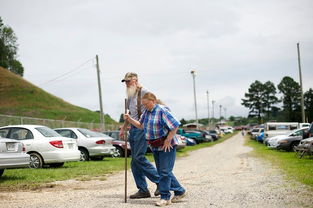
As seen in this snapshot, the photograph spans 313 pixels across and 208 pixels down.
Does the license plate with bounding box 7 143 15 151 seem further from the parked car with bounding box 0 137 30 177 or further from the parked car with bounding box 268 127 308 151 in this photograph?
the parked car with bounding box 268 127 308 151

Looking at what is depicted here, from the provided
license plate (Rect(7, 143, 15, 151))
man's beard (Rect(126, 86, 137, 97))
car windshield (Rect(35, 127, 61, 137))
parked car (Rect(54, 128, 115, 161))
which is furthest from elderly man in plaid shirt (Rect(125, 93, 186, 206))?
parked car (Rect(54, 128, 115, 161))

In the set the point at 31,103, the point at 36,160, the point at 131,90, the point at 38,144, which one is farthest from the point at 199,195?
the point at 31,103

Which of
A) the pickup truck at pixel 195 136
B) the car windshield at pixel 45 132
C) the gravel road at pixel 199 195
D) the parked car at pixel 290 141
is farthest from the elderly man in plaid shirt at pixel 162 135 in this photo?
the pickup truck at pixel 195 136

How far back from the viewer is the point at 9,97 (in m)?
75.1

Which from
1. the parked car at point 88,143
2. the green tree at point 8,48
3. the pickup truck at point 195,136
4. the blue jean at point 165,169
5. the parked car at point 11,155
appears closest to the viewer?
the blue jean at point 165,169

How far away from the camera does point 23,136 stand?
13.9m

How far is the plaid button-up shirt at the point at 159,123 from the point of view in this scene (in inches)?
260

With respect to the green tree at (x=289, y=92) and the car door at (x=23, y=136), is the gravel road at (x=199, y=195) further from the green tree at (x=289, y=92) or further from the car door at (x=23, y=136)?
the green tree at (x=289, y=92)

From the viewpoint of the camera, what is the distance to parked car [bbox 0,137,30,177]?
10.3 meters

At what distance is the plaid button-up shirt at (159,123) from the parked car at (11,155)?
5.06 meters

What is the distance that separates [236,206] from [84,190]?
3575 millimetres

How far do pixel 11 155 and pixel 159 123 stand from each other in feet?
17.7

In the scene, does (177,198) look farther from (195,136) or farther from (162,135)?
(195,136)

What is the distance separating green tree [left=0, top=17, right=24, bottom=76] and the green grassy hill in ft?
60.4
